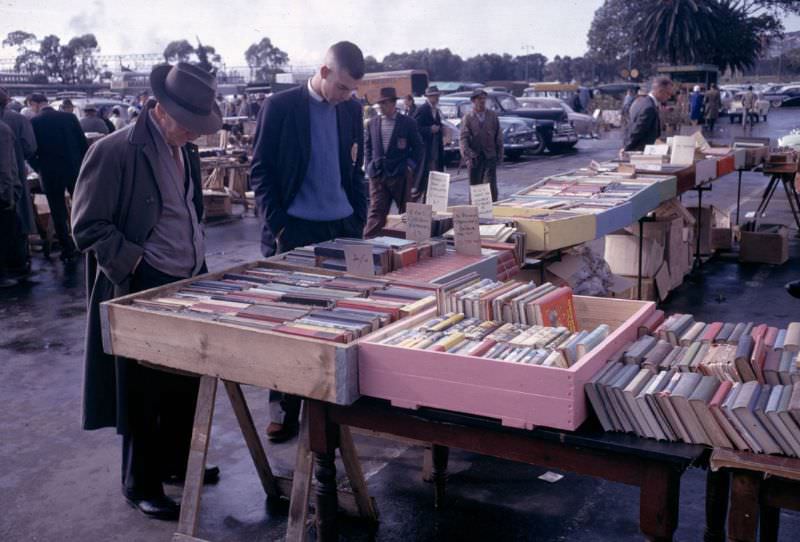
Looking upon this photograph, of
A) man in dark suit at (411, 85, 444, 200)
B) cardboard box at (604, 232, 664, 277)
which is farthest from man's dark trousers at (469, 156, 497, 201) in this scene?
cardboard box at (604, 232, 664, 277)

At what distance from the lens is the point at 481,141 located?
40.9 feet

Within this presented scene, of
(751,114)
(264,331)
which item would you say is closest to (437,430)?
(264,331)

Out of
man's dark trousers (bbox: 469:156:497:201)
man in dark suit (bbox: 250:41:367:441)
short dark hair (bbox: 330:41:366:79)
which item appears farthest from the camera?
man's dark trousers (bbox: 469:156:497:201)

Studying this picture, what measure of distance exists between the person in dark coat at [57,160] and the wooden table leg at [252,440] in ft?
24.2

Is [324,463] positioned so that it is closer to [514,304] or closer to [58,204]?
[514,304]

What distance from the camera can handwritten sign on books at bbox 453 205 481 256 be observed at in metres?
4.18

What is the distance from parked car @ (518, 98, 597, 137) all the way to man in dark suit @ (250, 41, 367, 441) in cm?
2110

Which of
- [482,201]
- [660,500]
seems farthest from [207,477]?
[660,500]

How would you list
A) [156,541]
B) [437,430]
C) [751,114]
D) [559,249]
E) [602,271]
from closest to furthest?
[437,430] < [156,541] < [559,249] < [602,271] < [751,114]

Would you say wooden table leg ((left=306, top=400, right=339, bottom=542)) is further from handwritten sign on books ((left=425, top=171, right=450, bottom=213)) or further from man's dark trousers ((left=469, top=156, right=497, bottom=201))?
man's dark trousers ((left=469, top=156, right=497, bottom=201))

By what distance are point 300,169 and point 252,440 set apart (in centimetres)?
156

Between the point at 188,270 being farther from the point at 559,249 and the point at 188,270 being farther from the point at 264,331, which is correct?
the point at 559,249

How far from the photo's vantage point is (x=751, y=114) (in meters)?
37.6

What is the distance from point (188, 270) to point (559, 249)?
2708 mm
